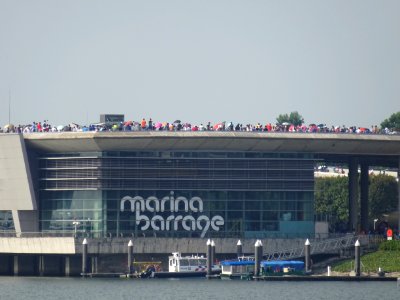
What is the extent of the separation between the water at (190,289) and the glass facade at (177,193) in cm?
1390

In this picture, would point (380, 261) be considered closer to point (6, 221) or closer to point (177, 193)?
point (177, 193)

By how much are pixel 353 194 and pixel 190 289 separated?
42.6 m

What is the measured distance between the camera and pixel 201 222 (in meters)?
170

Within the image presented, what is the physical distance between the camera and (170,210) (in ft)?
556

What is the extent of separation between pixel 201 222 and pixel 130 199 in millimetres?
7516

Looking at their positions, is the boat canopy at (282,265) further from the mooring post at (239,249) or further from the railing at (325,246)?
the railing at (325,246)

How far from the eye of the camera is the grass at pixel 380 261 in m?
154

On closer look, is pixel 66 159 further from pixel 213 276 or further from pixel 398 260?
pixel 398 260

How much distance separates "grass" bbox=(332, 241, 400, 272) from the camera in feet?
507

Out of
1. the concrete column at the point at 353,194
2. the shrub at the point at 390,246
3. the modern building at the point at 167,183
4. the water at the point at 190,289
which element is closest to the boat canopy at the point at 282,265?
the water at the point at 190,289

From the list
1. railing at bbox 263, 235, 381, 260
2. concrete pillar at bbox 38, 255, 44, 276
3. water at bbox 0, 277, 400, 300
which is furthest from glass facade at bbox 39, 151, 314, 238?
water at bbox 0, 277, 400, 300

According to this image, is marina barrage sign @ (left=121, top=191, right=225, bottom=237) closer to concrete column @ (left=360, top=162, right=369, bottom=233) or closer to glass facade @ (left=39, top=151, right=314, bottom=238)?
glass facade @ (left=39, top=151, right=314, bottom=238)

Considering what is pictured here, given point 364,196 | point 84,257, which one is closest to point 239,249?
point 84,257

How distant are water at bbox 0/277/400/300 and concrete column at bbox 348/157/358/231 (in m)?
29.2
